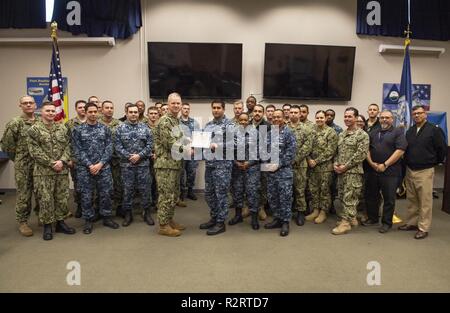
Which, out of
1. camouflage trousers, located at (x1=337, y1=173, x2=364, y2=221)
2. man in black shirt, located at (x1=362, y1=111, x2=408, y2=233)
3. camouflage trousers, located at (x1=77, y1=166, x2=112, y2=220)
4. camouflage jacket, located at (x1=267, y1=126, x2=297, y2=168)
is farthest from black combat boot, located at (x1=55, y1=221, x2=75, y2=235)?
man in black shirt, located at (x1=362, y1=111, x2=408, y2=233)

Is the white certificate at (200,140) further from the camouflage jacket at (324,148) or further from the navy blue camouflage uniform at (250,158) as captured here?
the camouflage jacket at (324,148)

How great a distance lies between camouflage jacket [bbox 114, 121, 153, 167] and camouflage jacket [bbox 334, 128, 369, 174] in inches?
96.0

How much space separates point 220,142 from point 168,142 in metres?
0.62

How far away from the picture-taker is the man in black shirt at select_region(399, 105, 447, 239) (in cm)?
381

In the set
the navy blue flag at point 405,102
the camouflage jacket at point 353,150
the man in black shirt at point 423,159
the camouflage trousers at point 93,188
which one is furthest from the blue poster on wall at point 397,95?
the camouflage trousers at point 93,188

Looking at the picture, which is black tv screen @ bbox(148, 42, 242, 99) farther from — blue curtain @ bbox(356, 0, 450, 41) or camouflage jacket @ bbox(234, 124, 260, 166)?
blue curtain @ bbox(356, 0, 450, 41)

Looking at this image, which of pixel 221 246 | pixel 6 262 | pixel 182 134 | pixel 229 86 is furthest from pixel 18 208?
pixel 229 86

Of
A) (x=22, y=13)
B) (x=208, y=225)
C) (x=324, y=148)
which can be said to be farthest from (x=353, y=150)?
(x=22, y=13)

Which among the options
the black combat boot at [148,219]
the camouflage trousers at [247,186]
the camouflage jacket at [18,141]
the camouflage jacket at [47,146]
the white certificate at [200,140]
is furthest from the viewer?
the black combat boot at [148,219]

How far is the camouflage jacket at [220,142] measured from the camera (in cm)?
383

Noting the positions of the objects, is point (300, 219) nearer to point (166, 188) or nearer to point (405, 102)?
point (166, 188)

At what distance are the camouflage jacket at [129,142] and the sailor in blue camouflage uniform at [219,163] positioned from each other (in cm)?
86

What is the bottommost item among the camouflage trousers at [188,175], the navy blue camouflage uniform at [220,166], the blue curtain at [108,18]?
the camouflage trousers at [188,175]

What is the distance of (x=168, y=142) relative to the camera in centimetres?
363
